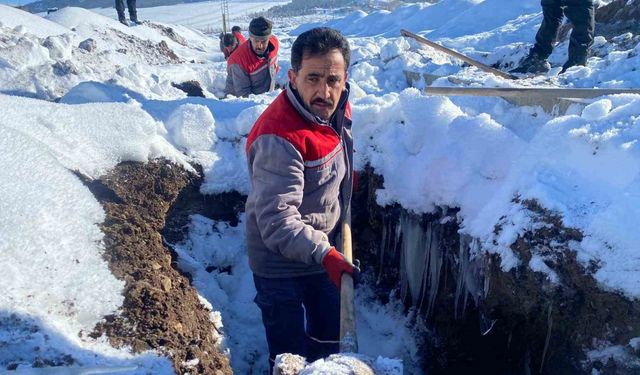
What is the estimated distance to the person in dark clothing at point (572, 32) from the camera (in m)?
5.89

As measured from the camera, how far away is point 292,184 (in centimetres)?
240

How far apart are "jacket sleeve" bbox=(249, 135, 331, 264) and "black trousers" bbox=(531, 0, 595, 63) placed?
16.2ft

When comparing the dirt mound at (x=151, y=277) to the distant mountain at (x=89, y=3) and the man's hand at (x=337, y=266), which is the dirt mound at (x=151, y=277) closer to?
the man's hand at (x=337, y=266)

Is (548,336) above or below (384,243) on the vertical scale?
below

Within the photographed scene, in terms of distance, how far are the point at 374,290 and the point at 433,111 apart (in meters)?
1.45

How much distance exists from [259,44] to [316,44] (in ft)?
13.5

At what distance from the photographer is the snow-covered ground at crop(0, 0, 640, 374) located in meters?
2.54

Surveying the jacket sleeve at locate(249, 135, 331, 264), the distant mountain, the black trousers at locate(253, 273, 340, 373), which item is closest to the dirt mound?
the black trousers at locate(253, 273, 340, 373)

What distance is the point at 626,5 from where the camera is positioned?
9461 millimetres

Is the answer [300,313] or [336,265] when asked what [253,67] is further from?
[336,265]

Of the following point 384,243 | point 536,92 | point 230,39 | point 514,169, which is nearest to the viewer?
point 514,169

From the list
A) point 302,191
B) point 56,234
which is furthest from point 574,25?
point 56,234

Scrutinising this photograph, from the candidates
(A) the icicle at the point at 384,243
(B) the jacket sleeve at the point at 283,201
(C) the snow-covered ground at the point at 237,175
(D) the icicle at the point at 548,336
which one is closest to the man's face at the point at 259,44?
(C) the snow-covered ground at the point at 237,175

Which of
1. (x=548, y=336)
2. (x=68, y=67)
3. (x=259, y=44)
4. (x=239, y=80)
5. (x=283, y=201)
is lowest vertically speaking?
(x=548, y=336)
